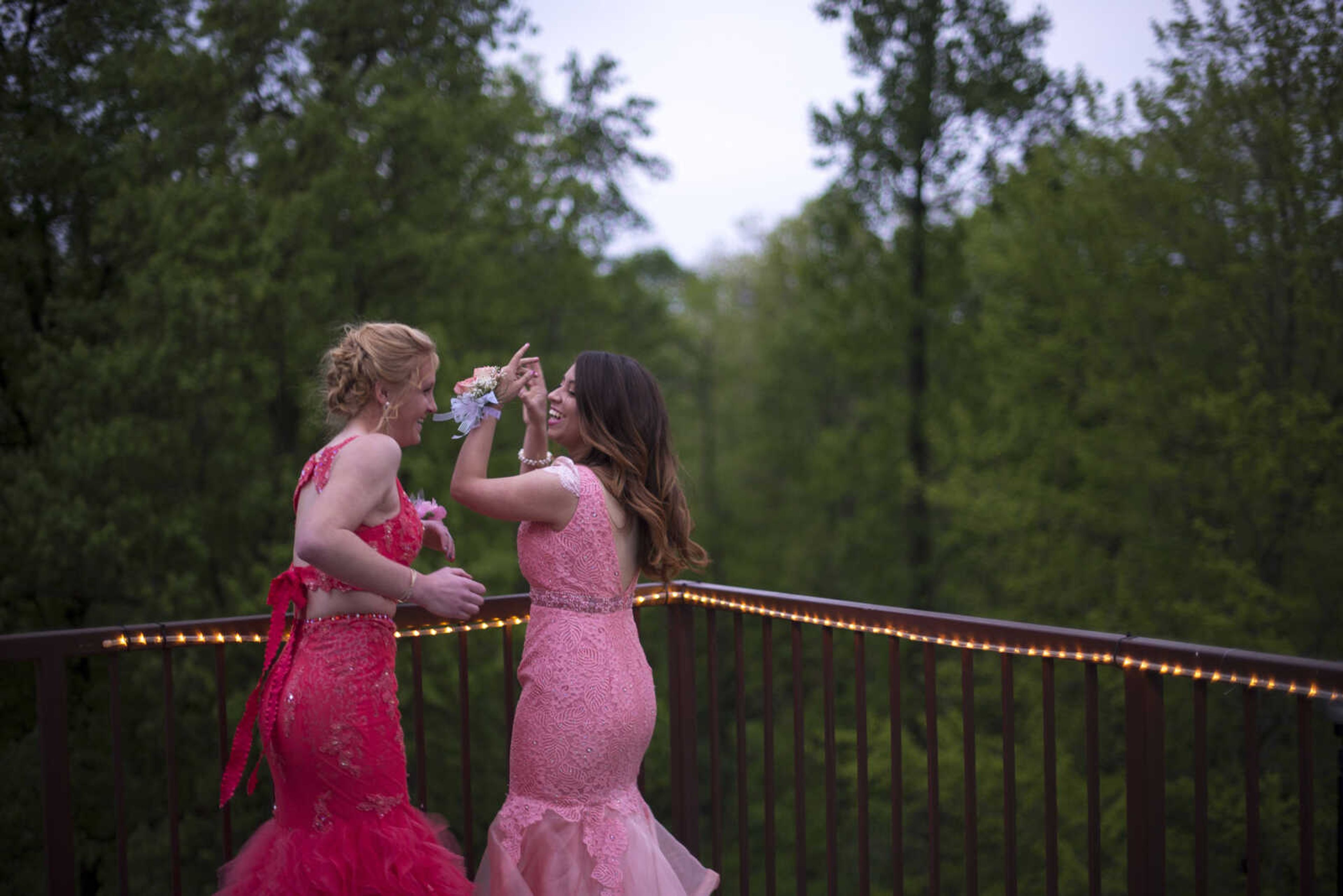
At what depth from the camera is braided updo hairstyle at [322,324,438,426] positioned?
2.34 m

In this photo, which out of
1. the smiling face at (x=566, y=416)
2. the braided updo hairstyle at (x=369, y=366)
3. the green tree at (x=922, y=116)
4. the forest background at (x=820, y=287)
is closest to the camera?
the braided updo hairstyle at (x=369, y=366)

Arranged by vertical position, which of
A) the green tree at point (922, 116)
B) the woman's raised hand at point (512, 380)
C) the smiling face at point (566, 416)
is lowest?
the smiling face at point (566, 416)

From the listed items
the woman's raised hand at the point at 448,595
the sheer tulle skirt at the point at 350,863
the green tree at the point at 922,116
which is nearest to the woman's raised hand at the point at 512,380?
the woman's raised hand at the point at 448,595

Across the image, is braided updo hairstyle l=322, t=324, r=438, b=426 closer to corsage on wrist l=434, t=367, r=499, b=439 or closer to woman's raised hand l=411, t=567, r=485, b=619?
corsage on wrist l=434, t=367, r=499, b=439

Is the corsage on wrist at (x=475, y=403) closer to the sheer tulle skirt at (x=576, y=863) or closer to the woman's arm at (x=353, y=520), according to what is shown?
the woman's arm at (x=353, y=520)

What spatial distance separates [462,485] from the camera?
253 centimetres

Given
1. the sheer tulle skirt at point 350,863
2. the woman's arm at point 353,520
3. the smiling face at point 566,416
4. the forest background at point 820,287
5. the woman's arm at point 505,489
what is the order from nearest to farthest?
the woman's arm at point 353,520
the sheer tulle skirt at point 350,863
the woman's arm at point 505,489
the smiling face at point 566,416
the forest background at point 820,287

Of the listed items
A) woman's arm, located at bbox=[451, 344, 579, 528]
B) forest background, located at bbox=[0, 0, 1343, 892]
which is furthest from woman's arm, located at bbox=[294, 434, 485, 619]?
forest background, located at bbox=[0, 0, 1343, 892]

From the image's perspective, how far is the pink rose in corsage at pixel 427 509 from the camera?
2.69m

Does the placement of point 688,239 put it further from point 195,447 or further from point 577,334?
point 195,447

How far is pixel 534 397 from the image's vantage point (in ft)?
9.00

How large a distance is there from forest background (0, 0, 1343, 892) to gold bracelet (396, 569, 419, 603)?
605 centimetres

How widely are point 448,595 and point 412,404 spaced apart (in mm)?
441

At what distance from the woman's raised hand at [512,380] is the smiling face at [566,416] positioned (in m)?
0.09
